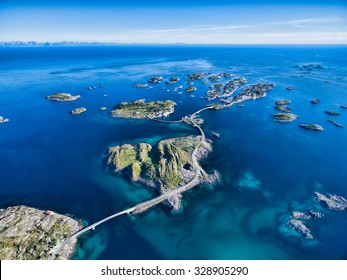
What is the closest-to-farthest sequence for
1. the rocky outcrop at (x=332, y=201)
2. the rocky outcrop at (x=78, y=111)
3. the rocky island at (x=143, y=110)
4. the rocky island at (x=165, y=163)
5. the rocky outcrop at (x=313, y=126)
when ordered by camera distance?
the rocky outcrop at (x=332, y=201) → the rocky island at (x=165, y=163) → the rocky outcrop at (x=313, y=126) → the rocky island at (x=143, y=110) → the rocky outcrop at (x=78, y=111)

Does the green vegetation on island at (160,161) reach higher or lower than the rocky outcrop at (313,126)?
higher

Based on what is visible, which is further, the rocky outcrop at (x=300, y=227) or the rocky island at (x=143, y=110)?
the rocky island at (x=143, y=110)

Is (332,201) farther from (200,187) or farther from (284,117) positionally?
(284,117)

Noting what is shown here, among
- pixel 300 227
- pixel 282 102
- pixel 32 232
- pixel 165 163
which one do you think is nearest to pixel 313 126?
pixel 282 102

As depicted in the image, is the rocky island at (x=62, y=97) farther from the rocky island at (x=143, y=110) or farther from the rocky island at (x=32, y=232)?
the rocky island at (x=32, y=232)

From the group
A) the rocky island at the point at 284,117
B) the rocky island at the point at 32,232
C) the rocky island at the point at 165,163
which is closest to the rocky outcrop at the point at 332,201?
the rocky island at the point at 165,163
